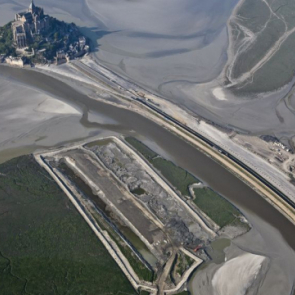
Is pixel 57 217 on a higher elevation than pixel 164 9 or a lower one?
lower

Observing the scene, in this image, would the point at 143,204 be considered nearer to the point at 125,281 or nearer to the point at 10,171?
the point at 125,281

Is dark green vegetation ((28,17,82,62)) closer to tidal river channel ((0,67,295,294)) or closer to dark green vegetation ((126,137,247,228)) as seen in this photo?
tidal river channel ((0,67,295,294))

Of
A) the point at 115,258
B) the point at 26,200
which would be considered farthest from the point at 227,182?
the point at 26,200

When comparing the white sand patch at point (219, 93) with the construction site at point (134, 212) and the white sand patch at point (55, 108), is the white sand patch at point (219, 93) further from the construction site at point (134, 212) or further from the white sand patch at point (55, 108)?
the white sand patch at point (55, 108)

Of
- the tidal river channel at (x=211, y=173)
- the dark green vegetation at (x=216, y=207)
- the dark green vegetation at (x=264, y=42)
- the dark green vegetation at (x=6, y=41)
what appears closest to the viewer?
the tidal river channel at (x=211, y=173)

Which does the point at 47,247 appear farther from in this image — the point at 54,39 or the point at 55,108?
the point at 54,39

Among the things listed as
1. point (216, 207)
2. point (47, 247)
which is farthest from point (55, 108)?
point (216, 207)

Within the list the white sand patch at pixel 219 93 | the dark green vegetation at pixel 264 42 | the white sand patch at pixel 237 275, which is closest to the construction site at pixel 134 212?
the white sand patch at pixel 237 275
